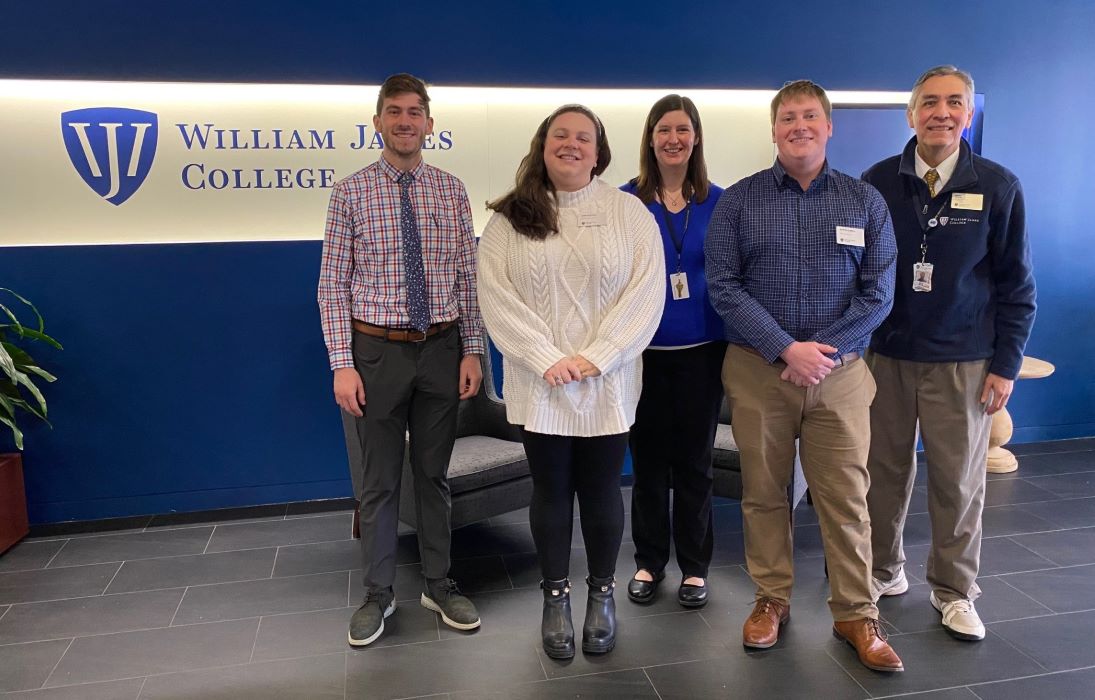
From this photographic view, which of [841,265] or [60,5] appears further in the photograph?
[60,5]

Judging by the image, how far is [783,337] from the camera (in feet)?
7.84

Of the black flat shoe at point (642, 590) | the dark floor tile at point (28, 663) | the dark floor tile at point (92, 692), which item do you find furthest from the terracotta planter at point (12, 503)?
the black flat shoe at point (642, 590)

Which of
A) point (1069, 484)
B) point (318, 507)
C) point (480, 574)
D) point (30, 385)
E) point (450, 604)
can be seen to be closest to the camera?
point (450, 604)

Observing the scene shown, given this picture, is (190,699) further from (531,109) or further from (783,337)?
(531,109)

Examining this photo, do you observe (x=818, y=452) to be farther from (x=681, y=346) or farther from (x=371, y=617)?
(x=371, y=617)

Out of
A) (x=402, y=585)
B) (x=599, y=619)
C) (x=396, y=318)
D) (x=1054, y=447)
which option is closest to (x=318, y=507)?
(x=402, y=585)

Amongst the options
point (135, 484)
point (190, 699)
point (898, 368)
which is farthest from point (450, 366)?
point (135, 484)

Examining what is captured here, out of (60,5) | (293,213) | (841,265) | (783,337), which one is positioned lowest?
(783,337)

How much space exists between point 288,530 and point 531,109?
8.06ft

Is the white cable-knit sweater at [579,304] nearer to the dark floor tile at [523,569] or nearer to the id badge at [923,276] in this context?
the id badge at [923,276]

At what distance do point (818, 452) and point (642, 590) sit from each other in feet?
2.91

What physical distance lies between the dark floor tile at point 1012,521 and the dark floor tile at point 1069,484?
0.21 metres

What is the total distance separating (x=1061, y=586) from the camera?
3061 millimetres

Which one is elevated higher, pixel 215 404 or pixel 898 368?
pixel 898 368
